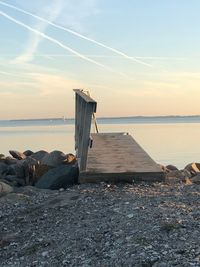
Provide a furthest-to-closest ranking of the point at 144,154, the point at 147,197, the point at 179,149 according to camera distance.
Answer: the point at 179,149, the point at 144,154, the point at 147,197

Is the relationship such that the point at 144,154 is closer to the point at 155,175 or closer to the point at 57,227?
the point at 155,175

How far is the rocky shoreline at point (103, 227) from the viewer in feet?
22.7

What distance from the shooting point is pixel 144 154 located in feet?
47.8

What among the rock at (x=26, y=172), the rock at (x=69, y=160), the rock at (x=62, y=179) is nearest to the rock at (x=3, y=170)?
the rock at (x=26, y=172)

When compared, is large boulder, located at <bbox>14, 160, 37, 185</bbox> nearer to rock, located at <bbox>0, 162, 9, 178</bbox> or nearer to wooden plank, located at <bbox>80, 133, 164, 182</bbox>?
rock, located at <bbox>0, 162, 9, 178</bbox>

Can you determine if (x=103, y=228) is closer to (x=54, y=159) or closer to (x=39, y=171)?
(x=39, y=171)

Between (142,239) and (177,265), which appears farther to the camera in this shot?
(142,239)

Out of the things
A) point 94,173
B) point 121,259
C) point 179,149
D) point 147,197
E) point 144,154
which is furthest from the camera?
point 179,149

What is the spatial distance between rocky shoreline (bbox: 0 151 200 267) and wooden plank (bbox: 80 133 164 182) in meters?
0.56

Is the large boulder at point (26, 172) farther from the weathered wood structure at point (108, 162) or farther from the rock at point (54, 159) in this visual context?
the weathered wood structure at point (108, 162)

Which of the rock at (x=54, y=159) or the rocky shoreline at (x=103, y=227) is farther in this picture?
the rock at (x=54, y=159)

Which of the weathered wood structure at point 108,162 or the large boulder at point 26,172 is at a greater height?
the weathered wood structure at point 108,162

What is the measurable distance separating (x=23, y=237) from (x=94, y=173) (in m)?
3.82

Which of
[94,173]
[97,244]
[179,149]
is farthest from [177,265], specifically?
[179,149]
